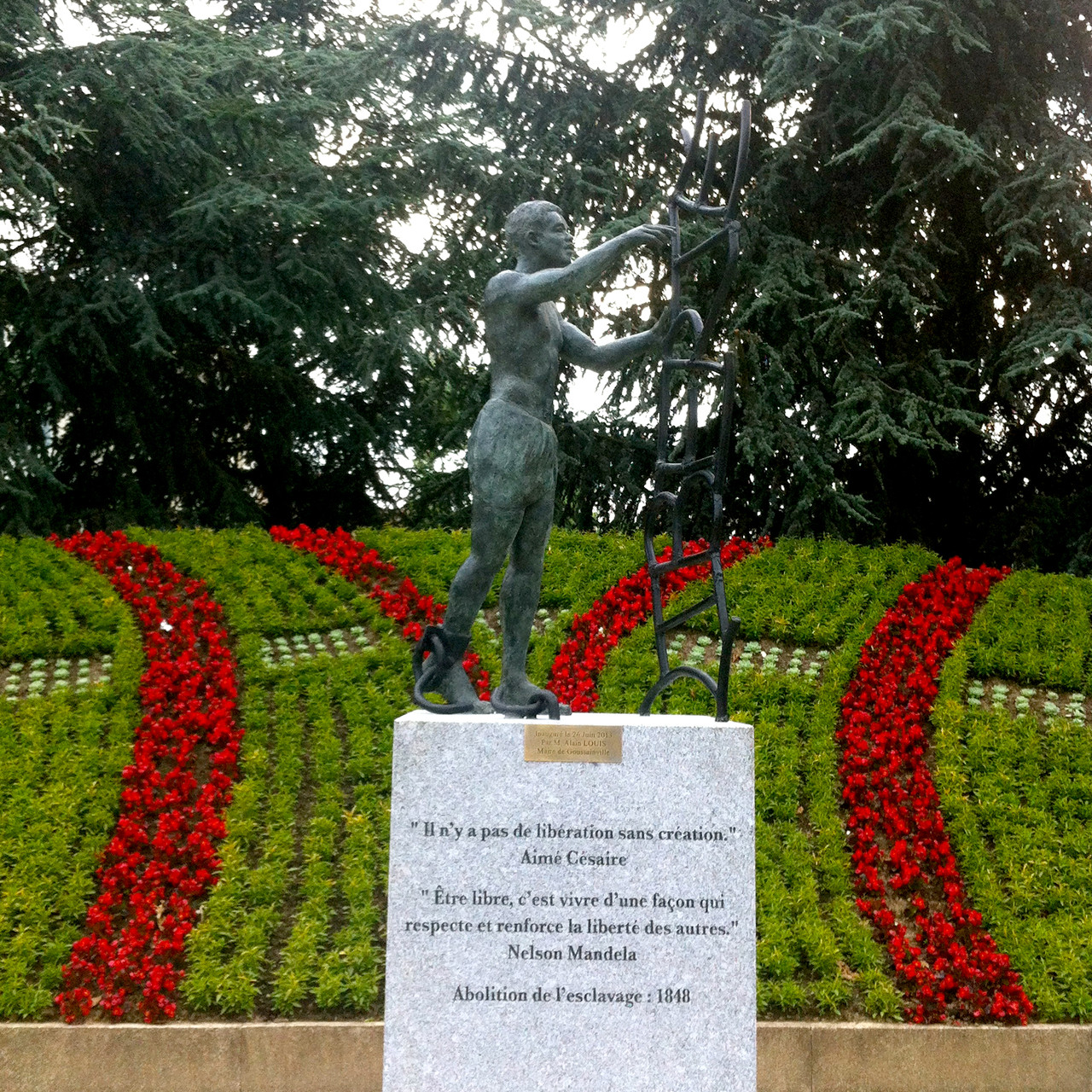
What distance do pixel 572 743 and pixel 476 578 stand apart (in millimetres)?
759

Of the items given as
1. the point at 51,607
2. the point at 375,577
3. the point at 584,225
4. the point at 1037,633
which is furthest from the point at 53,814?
the point at 584,225

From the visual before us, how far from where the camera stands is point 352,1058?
16.1 ft

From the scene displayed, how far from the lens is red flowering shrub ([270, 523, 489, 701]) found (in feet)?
25.8

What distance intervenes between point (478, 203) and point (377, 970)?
6.82 m

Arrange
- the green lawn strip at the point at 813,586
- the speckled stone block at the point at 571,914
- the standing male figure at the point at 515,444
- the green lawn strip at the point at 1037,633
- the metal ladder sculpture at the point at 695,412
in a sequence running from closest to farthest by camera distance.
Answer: the speckled stone block at the point at 571,914 < the metal ladder sculpture at the point at 695,412 < the standing male figure at the point at 515,444 < the green lawn strip at the point at 1037,633 < the green lawn strip at the point at 813,586

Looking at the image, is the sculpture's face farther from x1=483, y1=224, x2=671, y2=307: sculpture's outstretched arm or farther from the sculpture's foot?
the sculpture's foot

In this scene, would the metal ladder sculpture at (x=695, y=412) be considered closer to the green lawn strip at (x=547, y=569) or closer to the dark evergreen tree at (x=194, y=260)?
the green lawn strip at (x=547, y=569)

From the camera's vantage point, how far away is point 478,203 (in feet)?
33.9

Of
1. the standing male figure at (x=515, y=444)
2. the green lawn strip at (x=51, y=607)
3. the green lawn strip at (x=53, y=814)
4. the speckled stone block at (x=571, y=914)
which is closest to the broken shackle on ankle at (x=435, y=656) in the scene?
the standing male figure at (x=515, y=444)

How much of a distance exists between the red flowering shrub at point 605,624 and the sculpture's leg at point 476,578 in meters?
2.29

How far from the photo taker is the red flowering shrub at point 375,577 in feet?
25.8

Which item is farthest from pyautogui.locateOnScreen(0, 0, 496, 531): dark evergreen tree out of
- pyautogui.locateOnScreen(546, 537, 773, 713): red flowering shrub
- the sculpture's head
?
the sculpture's head

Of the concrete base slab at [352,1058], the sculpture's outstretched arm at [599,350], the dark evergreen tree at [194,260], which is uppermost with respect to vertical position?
the dark evergreen tree at [194,260]

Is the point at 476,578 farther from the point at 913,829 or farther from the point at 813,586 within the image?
the point at 813,586
